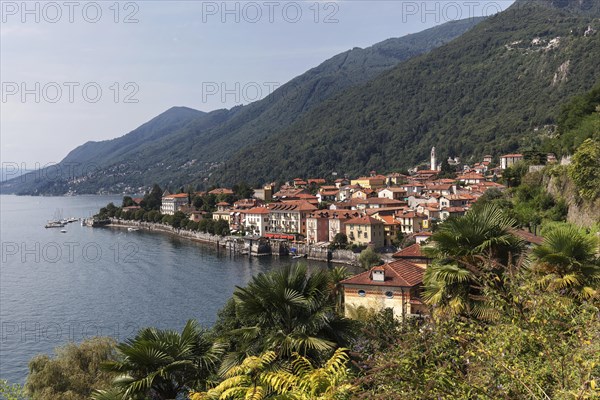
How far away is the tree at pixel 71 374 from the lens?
15.0 metres

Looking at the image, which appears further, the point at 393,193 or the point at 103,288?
the point at 393,193

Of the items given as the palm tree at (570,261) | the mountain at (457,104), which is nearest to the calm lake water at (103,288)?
the palm tree at (570,261)

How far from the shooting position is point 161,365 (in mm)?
7246

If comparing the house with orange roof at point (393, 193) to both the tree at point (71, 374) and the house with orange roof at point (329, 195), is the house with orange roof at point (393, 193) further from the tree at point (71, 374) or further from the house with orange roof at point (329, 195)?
the tree at point (71, 374)

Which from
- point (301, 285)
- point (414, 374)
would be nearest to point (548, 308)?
point (414, 374)

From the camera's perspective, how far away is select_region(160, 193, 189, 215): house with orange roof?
99.4 metres

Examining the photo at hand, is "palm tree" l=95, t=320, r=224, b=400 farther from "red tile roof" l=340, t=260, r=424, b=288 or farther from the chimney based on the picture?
the chimney

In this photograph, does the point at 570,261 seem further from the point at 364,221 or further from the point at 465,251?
the point at 364,221

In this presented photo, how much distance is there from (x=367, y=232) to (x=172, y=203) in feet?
176

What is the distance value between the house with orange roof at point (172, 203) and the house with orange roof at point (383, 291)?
8517cm

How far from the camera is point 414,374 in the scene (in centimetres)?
403

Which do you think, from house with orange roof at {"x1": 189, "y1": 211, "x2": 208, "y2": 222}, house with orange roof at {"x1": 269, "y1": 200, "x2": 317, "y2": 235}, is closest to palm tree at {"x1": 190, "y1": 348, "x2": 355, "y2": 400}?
house with orange roof at {"x1": 269, "y1": 200, "x2": 317, "y2": 235}

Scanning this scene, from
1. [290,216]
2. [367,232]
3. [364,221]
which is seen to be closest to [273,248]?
[290,216]

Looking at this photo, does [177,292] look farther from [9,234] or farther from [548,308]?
[9,234]
